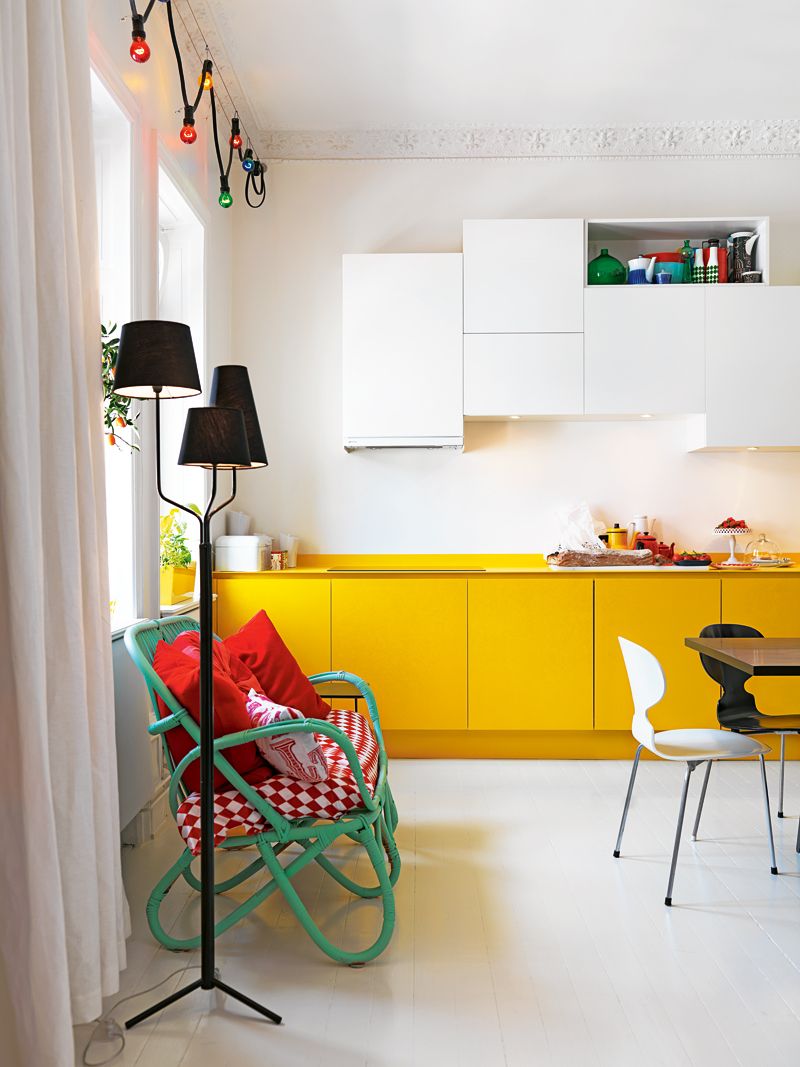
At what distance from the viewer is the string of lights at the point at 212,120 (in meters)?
2.63

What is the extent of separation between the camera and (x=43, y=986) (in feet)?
5.50

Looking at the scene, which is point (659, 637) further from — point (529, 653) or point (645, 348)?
point (645, 348)

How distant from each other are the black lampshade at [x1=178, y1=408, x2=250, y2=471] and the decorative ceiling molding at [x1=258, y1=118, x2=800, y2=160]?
3.30m

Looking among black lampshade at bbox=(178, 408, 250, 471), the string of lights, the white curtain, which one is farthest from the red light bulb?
black lampshade at bbox=(178, 408, 250, 471)

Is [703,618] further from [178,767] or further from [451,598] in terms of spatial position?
[178,767]

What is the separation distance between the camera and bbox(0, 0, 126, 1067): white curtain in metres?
1.68

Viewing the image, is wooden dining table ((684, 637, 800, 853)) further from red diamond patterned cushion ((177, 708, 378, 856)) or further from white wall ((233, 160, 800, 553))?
white wall ((233, 160, 800, 553))

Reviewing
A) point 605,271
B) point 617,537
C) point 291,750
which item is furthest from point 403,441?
point 291,750

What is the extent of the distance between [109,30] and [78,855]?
2489 mm

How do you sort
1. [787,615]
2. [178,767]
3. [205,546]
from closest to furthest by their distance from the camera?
[205,546] < [178,767] < [787,615]

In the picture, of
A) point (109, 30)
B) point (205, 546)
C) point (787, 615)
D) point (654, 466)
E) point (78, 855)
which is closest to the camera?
point (78, 855)

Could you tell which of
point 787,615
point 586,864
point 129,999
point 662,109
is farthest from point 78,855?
point 662,109

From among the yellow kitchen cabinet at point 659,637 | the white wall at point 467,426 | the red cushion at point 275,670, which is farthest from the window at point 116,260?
the yellow kitchen cabinet at point 659,637

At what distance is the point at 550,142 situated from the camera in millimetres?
4840
